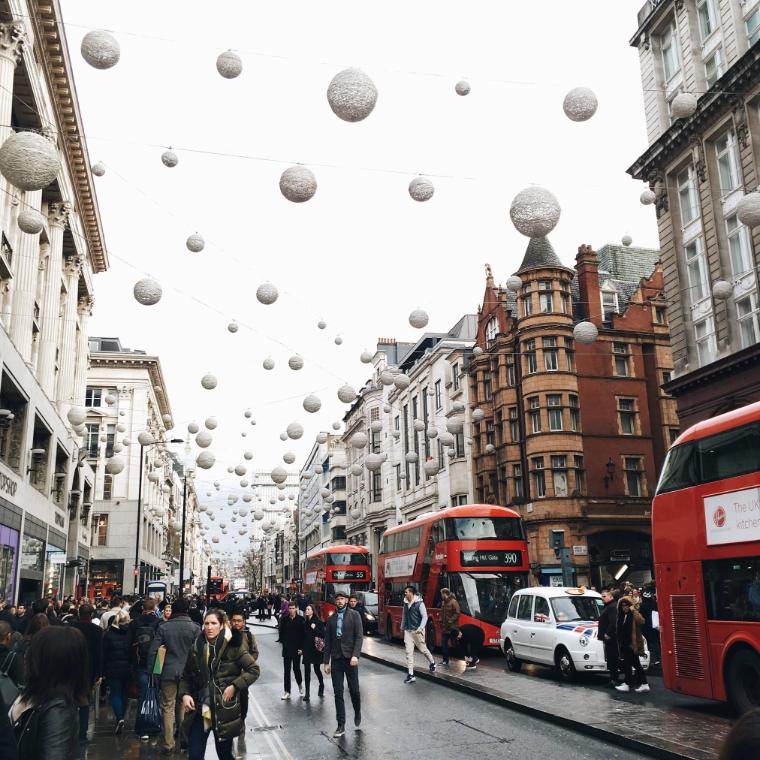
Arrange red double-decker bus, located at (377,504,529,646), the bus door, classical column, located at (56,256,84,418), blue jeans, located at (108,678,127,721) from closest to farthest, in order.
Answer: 1. the bus door
2. blue jeans, located at (108,678,127,721)
3. red double-decker bus, located at (377,504,529,646)
4. classical column, located at (56,256,84,418)

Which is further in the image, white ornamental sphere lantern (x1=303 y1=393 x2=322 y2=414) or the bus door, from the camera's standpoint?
white ornamental sphere lantern (x1=303 y1=393 x2=322 y2=414)

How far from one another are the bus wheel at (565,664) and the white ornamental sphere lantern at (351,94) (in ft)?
39.8

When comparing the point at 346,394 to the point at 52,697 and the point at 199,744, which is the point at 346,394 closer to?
the point at 199,744

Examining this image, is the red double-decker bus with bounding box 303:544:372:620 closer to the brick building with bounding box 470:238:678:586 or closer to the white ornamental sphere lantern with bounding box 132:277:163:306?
the brick building with bounding box 470:238:678:586

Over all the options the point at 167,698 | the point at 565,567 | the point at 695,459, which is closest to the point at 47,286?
the point at 565,567

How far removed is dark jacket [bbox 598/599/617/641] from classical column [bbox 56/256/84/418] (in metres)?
29.2

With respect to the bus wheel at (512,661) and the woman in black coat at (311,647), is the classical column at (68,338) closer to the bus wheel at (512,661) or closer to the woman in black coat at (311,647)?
the woman in black coat at (311,647)

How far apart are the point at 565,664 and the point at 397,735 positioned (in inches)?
280

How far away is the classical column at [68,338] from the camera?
37938 mm

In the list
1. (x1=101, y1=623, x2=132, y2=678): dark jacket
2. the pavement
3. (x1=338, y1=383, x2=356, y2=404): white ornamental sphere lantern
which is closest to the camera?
the pavement

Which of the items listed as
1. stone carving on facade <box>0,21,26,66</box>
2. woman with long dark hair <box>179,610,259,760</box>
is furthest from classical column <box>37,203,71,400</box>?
woman with long dark hair <box>179,610,259,760</box>

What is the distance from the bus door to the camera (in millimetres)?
12094

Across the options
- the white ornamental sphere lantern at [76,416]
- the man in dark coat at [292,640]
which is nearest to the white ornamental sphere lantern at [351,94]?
the man in dark coat at [292,640]

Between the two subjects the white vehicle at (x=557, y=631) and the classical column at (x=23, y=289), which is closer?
the white vehicle at (x=557, y=631)
